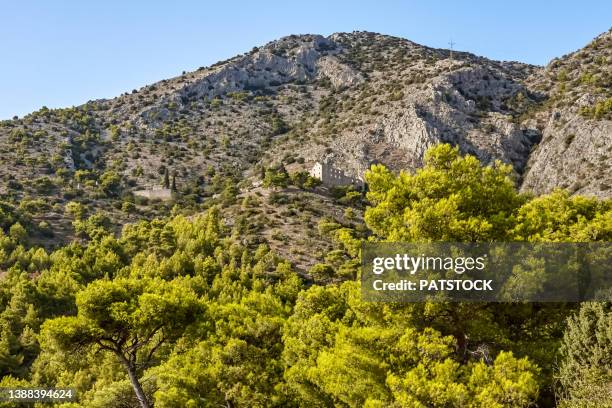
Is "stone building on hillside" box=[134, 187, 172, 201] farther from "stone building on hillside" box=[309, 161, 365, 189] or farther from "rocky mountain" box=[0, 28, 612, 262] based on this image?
"stone building on hillside" box=[309, 161, 365, 189]

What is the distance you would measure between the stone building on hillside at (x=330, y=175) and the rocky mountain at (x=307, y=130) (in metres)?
4.88

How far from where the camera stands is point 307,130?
115688mm

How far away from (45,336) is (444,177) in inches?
635

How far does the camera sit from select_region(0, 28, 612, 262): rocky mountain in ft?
280

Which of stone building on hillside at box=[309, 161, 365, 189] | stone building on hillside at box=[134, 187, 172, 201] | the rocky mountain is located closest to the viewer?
the rocky mountain

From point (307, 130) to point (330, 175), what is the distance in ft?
95.9

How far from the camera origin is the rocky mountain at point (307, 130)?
85438mm

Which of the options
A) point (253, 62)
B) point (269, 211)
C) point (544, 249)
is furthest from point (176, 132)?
point (544, 249)

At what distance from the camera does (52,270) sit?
191 ft

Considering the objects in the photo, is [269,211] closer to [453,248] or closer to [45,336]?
[45,336]

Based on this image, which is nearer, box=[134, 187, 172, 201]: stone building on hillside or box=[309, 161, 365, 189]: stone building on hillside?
box=[309, 161, 365, 189]: stone building on hillside

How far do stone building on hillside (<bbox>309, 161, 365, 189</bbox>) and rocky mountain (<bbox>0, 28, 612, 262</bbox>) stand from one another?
4.88 meters

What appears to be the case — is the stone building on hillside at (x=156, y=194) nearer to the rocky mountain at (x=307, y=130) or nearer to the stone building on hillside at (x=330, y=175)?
the rocky mountain at (x=307, y=130)

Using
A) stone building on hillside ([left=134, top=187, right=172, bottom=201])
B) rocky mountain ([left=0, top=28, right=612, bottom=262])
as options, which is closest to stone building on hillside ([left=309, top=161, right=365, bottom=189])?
rocky mountain ([left=0, top=28, right=612, bottom=262])
